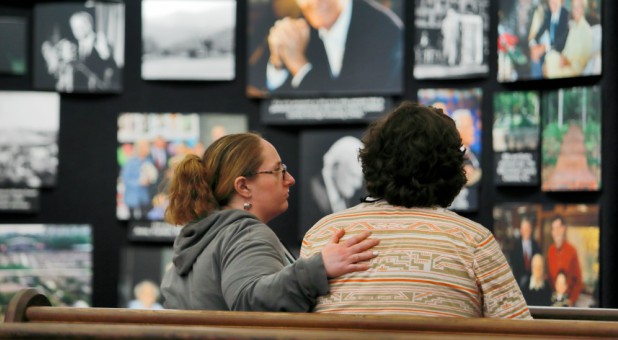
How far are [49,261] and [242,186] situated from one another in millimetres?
2531

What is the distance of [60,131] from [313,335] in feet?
11.2

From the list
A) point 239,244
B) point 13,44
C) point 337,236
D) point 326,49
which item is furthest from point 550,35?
point 13,44

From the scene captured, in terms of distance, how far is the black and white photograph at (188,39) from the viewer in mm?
4758

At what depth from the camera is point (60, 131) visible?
4922mm

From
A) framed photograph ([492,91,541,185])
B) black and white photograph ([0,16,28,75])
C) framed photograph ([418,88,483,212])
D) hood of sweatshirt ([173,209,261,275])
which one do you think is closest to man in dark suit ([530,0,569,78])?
framed photograph ([492,91,541,185])

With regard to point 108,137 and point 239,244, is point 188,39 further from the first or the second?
point 239,244

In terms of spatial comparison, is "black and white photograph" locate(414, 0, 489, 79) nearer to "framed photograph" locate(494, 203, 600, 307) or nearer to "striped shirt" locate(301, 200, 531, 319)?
"framed photograph" locate(494, 203, 600, 307)

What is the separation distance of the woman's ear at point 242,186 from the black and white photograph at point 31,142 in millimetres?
2526

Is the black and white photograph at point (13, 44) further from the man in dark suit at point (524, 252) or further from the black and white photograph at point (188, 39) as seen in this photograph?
the man in dark suit at point (524, 252)

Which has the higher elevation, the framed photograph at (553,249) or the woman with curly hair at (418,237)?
the woman with curly hair at (418,237)

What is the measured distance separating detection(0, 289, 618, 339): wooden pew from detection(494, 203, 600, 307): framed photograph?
2.35 meters

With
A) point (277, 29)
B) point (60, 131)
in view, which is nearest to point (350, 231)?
point (277, 29)

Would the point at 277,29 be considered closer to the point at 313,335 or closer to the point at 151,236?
the point at 151,236

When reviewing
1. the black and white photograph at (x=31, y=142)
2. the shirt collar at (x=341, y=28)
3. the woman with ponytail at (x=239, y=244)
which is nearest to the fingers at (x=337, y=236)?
the woman with ponytail at (x=239, y=244)
